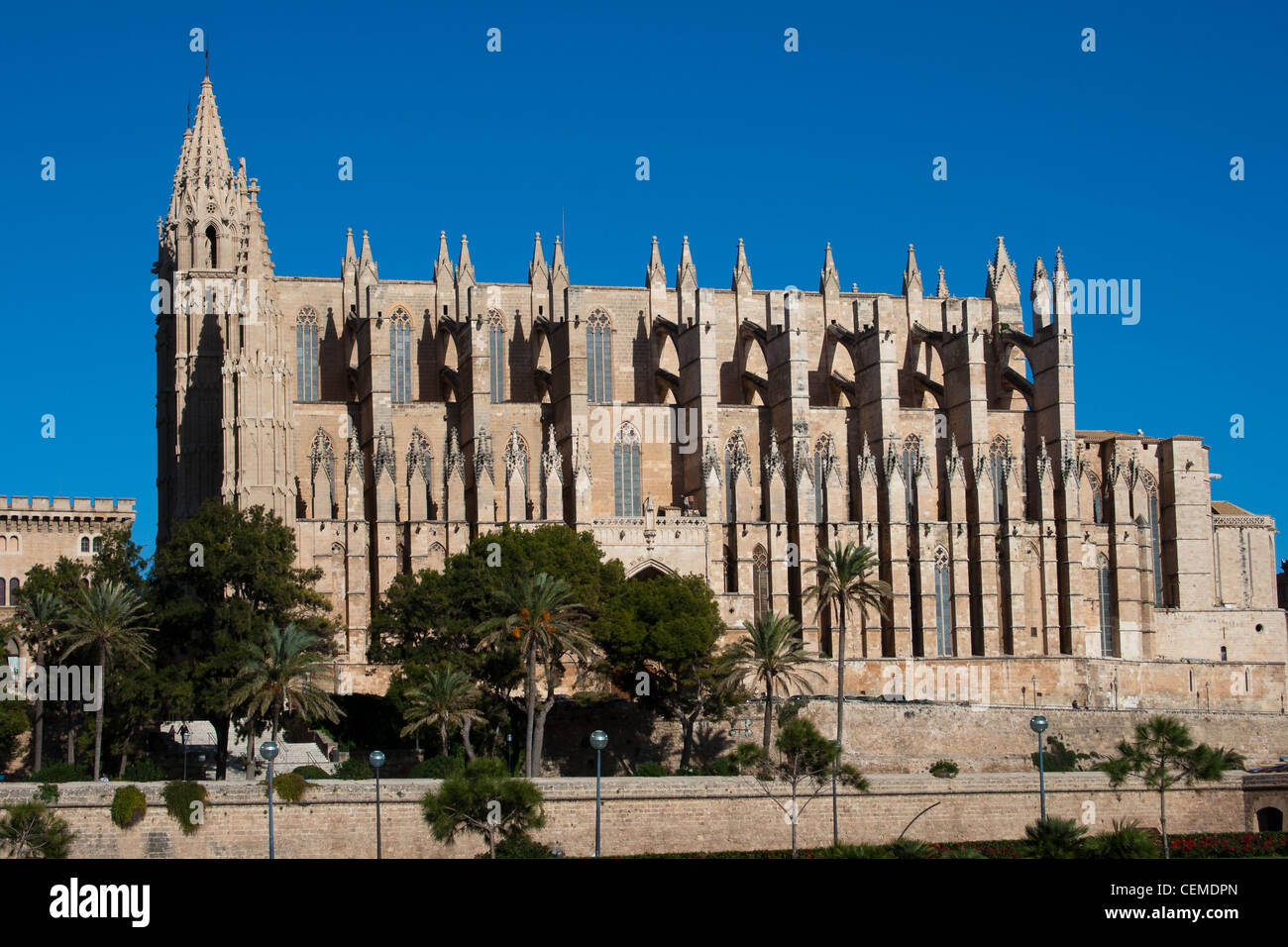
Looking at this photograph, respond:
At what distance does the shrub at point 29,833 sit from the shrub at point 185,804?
2713mm

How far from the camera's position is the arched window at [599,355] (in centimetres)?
7388

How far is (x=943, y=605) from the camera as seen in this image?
70.2 metres

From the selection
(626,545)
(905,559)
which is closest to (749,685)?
(626,545)

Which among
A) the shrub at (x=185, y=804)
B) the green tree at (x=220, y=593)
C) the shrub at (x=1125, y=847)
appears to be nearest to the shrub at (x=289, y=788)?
the shrub at (x=185, y=804)

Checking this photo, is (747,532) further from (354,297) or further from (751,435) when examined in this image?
(354,297)

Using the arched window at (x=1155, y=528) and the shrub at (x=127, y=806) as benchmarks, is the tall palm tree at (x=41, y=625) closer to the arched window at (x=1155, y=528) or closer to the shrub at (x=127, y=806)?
the shrub at (x=127, y=806)

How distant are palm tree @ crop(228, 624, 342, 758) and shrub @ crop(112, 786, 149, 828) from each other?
4241 millimetres

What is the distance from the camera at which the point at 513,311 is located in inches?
2889

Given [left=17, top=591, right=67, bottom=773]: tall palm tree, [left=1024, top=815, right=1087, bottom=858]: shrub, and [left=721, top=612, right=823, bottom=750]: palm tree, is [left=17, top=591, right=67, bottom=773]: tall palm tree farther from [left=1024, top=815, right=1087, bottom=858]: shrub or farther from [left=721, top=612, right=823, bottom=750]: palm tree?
[left=1024, top=815, right=1087, bottom=858]: shrub

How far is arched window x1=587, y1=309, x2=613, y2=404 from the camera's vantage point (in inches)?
2908

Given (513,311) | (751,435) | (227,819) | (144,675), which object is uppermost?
(513,311)

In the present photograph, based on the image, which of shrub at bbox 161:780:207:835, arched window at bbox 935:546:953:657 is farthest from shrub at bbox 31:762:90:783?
arched window at bbox 935:546:953:657

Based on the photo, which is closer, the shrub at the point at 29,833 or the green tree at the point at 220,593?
the shrub at the point at 29,833
